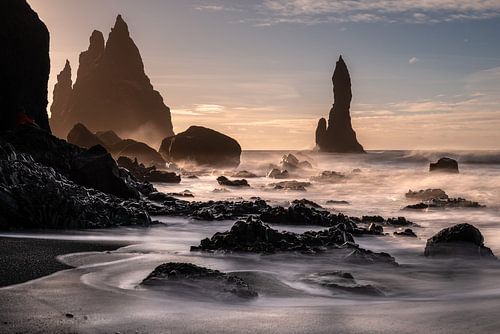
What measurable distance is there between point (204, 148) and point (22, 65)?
1809 inches

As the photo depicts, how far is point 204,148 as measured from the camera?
65.2 m

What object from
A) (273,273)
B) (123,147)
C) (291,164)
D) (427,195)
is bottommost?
(273,273)

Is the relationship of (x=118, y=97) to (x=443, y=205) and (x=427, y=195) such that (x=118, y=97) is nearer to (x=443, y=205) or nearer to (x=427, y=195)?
(x=427, y=195)

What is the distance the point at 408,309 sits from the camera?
4.72m

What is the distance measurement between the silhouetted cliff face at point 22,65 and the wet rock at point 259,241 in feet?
39.1

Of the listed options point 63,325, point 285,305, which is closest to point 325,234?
point 285,305

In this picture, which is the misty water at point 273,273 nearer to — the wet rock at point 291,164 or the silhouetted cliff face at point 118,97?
the wet rock at point 291,164

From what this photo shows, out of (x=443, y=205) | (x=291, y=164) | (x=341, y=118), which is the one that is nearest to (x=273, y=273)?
(x=443, y=205)

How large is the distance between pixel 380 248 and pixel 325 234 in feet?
4.97

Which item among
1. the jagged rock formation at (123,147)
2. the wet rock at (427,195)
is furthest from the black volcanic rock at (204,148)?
the wet rock at (427,195)

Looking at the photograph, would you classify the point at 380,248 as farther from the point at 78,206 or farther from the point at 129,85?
the point at 129,85

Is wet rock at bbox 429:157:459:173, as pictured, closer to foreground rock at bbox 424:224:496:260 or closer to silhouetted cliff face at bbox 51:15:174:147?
foreground rock at bbox 424:224:496:260

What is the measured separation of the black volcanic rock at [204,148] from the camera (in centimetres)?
6481

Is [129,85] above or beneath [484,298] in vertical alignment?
above
